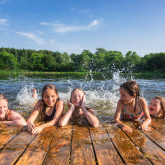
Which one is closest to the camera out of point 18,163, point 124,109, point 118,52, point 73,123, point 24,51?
point 18,163

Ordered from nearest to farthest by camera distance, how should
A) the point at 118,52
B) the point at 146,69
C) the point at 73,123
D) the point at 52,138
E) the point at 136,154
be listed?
the point at 136,154 < the point at 52,138 < the point at 73,123 < the point at 146,69 < the point at 118,52

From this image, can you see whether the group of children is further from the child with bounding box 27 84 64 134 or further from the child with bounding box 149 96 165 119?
the child with bounding box 149 96 165 119

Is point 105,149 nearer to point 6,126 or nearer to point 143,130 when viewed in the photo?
point 143,130

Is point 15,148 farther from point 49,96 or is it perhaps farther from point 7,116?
point 7,116

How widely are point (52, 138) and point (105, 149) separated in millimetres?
949

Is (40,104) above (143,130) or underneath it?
above

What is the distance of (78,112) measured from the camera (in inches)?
173

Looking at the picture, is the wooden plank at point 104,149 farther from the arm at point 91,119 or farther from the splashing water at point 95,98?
the splashing water at point 95,98

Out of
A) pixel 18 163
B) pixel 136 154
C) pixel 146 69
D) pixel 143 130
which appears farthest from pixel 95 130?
pixel 146 69

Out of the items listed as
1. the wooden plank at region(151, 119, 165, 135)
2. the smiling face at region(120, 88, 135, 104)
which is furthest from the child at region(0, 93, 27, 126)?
the wooden plank at region(151, 119, 165, 135)

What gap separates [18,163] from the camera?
205 centimetres

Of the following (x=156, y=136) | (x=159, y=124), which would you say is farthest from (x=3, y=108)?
(x=159, y=124)

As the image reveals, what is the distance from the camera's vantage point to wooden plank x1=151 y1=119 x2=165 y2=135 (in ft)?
11.7

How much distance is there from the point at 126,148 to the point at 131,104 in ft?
6.00
